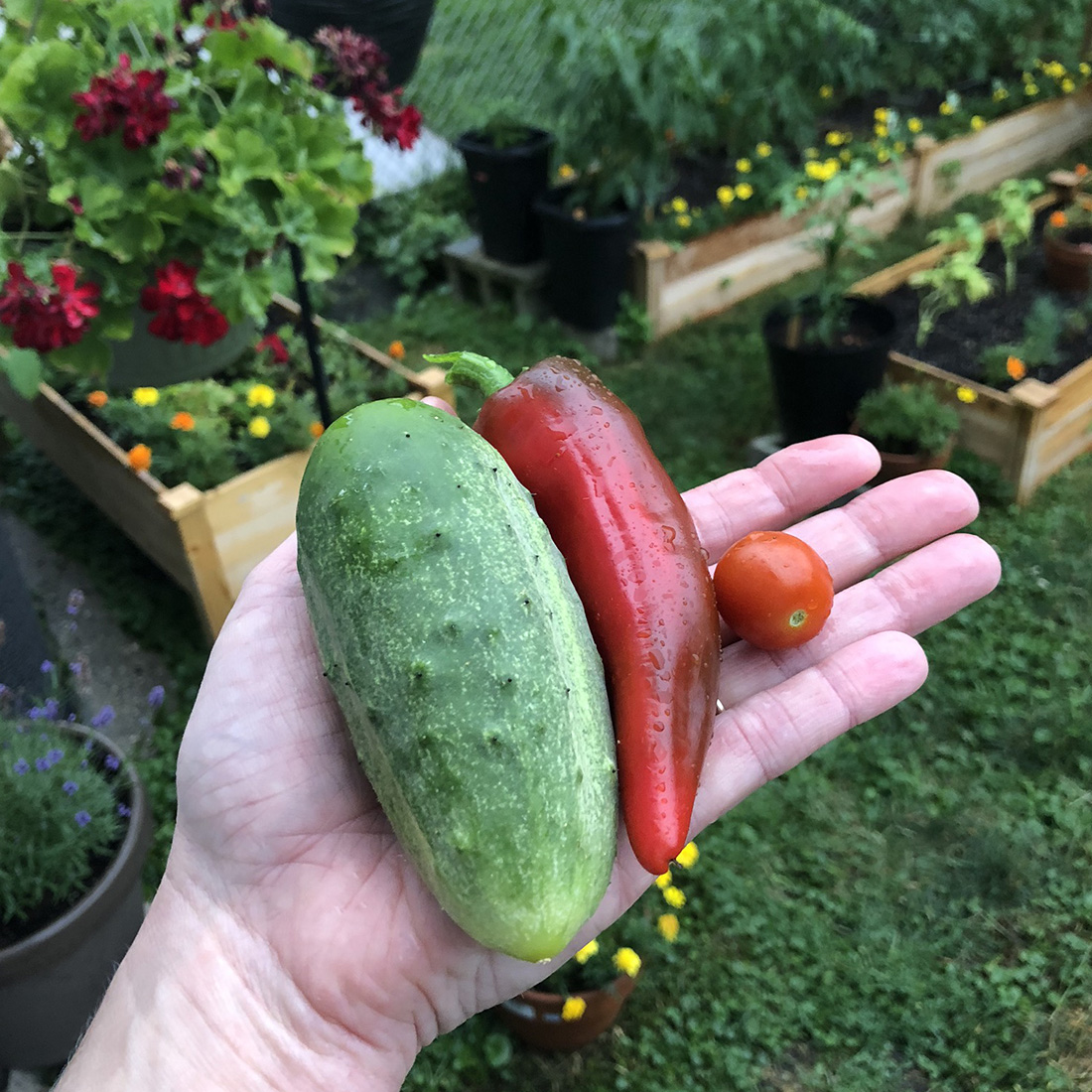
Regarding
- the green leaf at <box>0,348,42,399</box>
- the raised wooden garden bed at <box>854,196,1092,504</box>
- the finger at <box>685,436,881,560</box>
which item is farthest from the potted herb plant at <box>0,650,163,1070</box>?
the raised wooden garden bed at <box>854,196,1092,504</box>

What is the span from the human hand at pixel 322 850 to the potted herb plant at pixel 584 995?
1.97ft

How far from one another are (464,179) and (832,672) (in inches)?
224

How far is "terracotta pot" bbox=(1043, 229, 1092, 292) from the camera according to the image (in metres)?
5.29

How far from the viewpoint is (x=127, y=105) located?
287 cm

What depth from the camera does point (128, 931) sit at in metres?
2.74

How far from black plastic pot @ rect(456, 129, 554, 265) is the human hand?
377 cm

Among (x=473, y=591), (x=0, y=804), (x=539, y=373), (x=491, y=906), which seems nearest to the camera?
(x=491, y=906)

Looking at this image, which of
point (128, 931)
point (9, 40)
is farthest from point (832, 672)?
point (9, 40)

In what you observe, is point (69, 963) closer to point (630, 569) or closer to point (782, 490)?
point (630, 569)

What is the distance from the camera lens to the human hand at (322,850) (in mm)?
1780

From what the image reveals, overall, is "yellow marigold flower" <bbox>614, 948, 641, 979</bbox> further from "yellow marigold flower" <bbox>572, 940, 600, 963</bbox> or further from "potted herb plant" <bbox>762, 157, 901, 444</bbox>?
"potted herb plant" <bbox>762, 157, 901, 444</bbox>

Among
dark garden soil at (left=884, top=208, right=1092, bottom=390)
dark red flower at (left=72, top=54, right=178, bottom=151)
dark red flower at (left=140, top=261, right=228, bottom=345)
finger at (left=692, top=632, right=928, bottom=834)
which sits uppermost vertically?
dark red flower at (left=72, top=54, right=178, bottom=151)

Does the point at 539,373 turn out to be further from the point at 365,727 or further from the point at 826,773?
the point at 826,773

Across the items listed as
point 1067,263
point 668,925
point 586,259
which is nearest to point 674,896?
point 668,925
